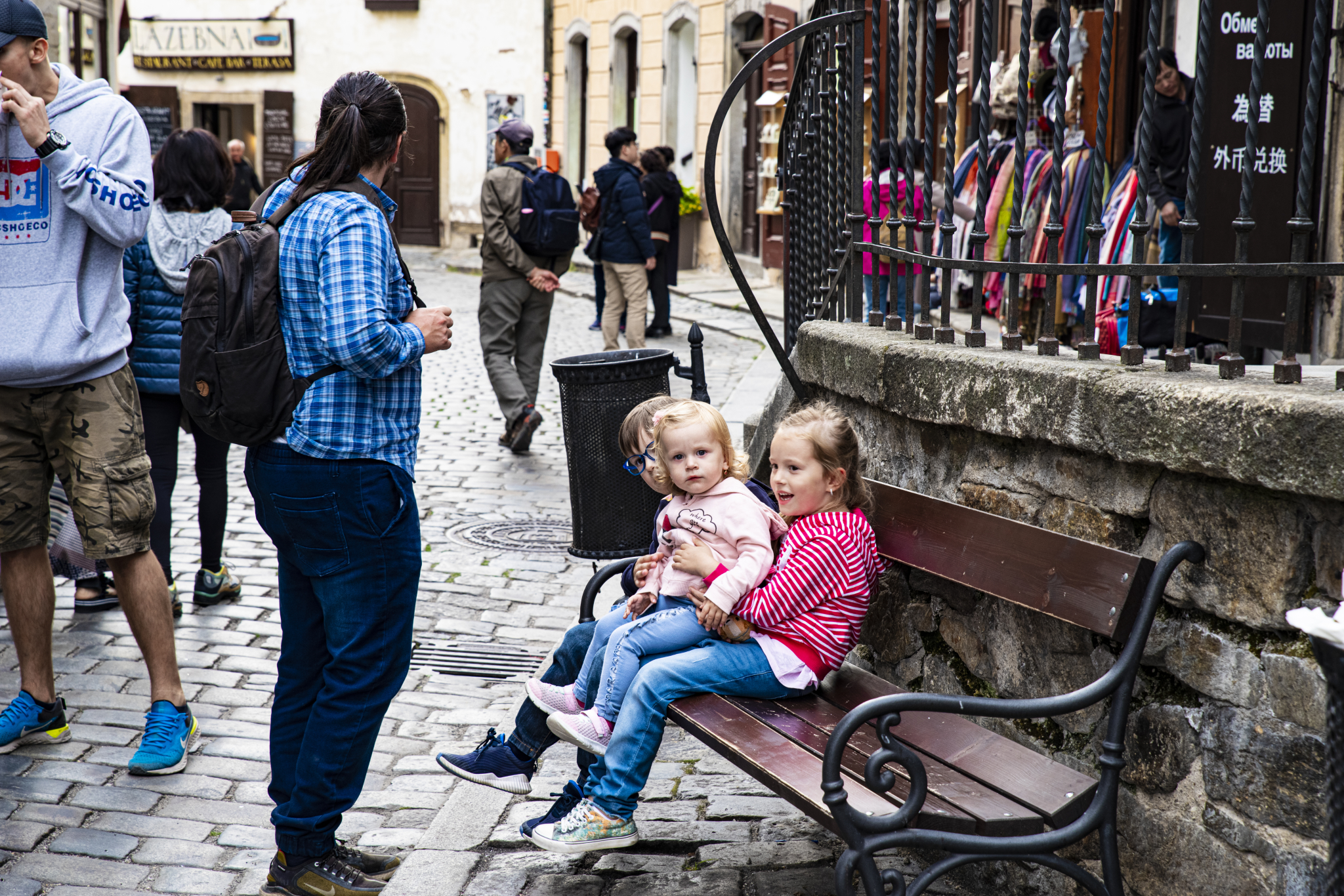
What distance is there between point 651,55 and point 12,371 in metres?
18.7

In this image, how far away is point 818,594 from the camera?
3229mm

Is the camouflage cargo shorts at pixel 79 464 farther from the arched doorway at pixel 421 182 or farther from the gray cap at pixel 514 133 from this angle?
the arched doorway at pixel 421 182

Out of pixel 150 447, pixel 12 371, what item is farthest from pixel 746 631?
pixel 150 447

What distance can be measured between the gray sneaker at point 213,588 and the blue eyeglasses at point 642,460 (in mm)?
2333

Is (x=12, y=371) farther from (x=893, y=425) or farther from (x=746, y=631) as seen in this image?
(x=893, y=425)

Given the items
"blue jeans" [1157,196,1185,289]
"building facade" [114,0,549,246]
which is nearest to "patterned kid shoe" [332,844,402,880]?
"blue jeans" [1157,196,1185,289]

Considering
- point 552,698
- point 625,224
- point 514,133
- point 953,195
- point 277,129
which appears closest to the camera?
point 552,698

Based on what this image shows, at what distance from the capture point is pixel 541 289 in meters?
8.64

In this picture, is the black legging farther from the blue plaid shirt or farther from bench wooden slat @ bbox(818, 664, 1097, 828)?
bench wooden slat @ bbox(818, 664, 1097, 828)

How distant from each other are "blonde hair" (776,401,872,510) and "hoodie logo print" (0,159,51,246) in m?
2.19

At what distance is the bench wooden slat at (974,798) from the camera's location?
251 cm

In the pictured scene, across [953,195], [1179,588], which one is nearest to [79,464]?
[953,195]

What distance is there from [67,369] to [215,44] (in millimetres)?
25597

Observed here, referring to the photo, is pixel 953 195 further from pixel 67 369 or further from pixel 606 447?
pixel 67 369
